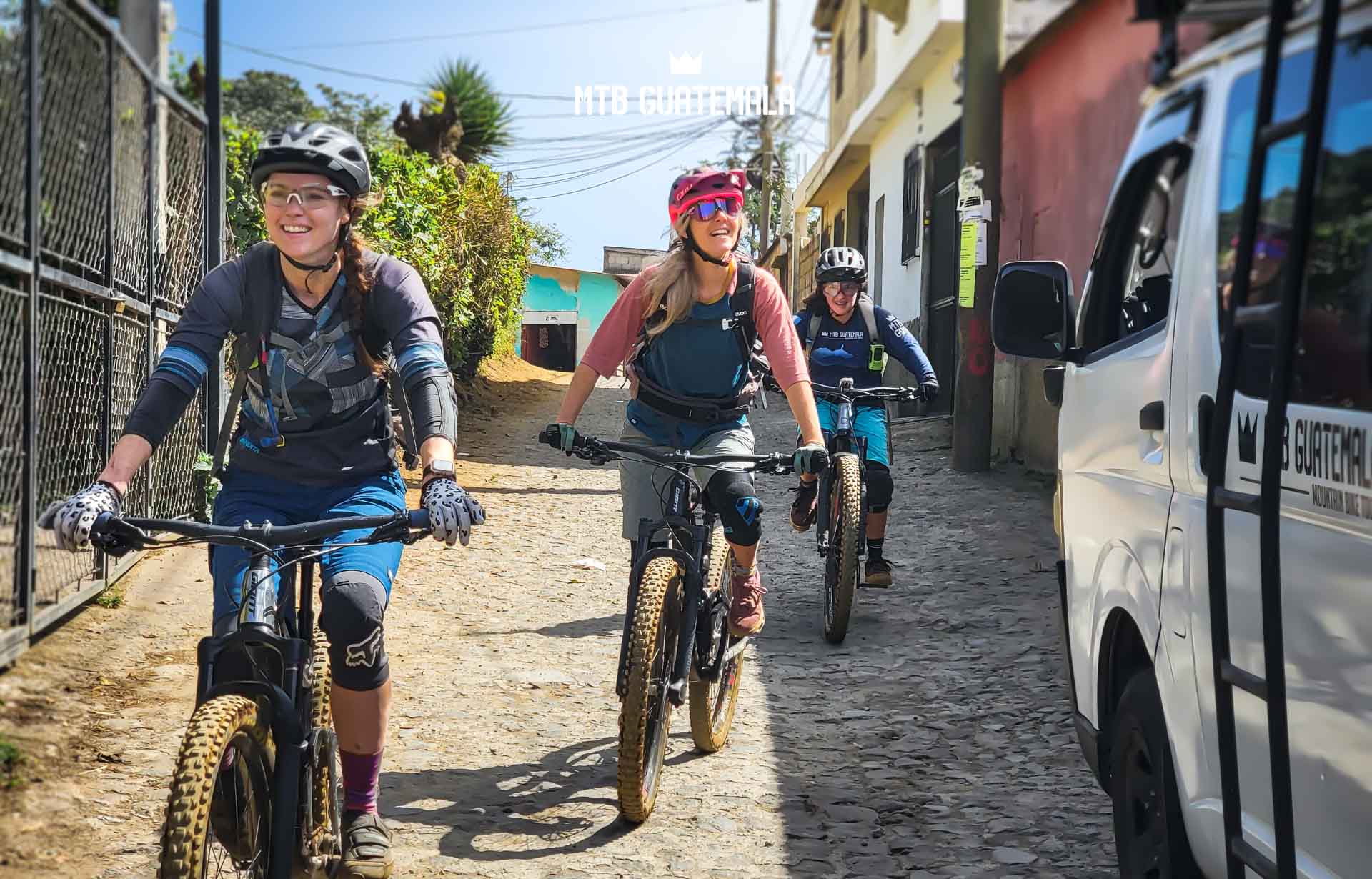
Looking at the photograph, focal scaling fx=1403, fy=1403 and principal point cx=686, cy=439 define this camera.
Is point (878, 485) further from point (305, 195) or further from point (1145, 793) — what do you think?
point (305, 195)

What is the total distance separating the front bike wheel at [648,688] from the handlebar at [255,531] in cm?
127

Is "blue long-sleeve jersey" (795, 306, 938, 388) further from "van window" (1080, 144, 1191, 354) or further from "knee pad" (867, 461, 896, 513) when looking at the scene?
"van window" (1080, 144, 1191, 354)

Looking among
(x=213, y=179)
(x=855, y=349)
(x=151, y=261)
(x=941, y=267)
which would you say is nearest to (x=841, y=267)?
(x=855, y=349)

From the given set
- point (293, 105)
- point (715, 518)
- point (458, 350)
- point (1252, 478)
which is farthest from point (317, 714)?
point (458, 350)

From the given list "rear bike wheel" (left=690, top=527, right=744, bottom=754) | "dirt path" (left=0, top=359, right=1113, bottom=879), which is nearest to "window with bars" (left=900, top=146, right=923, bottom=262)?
"dirt path" (left=0, top=359, right=1113, bottom=879)

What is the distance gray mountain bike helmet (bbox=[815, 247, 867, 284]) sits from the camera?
26.1 feet

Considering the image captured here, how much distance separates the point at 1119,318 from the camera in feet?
12.1

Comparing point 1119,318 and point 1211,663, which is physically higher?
point 1119,318

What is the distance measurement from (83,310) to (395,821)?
10.6ft

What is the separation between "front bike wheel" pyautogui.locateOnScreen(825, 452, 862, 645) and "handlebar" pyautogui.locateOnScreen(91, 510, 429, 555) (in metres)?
4.11

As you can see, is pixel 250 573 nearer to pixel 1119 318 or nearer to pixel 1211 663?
pixel 1211 663

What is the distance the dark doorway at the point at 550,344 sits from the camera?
4856cm

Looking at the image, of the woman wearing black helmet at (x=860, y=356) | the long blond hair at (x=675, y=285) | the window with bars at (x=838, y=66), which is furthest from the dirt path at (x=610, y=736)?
the window with bars at (x=838, y=66)

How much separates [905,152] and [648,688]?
15.7 metres
